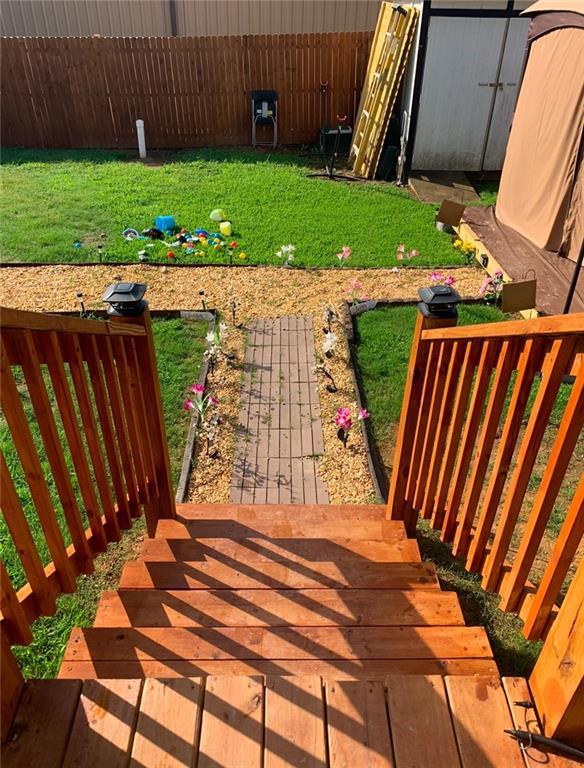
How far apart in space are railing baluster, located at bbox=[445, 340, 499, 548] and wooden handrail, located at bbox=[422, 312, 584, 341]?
0.08 metres

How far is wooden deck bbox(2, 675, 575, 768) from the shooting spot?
155 cm

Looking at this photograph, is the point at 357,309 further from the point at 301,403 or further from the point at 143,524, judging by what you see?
the point at 143,524

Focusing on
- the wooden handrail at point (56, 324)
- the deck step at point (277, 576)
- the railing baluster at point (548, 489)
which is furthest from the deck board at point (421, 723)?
the wooden handrail at point (56, 324)

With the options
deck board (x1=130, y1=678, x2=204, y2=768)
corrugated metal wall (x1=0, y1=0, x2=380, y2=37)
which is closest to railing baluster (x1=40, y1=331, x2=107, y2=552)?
deck board (x1=130, y1=678, x2=204, y2=768)

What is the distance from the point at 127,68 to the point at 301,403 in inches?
362

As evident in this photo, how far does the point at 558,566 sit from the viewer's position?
1.72 metres

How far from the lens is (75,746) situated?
5.13 feet

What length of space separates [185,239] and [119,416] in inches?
222

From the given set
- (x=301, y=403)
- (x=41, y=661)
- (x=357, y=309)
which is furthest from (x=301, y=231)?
(x=41, y=661)

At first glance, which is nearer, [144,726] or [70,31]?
[144,726]

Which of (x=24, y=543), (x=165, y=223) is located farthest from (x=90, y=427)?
(x=165, y=223)

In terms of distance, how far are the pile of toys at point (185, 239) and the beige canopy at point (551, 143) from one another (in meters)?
3.63

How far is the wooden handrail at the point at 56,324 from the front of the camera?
61.7 inches

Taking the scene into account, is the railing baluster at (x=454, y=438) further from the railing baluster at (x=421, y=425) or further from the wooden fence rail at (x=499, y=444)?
the railing baluster at (x=421, y=425)
